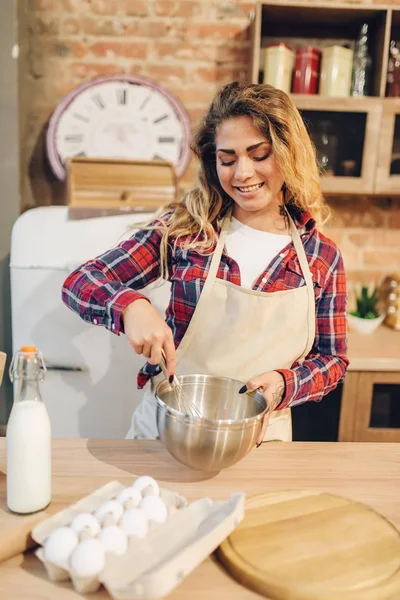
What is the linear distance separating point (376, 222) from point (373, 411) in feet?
3.04

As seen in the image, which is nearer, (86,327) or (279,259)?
(279,259)

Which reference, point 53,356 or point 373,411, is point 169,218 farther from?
point 373,411

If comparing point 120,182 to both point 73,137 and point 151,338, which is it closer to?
point 73,137

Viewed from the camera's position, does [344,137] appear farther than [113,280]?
Yes

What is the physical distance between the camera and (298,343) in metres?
1.41

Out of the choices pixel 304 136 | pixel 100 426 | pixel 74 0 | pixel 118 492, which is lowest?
pixel 100 426

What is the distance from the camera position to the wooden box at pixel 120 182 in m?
2.32

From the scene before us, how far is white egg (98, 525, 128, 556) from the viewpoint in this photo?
2.38 feet

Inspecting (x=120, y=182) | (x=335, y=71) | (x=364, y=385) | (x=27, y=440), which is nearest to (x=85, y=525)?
(x=27, y=440)

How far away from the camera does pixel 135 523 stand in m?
0.76

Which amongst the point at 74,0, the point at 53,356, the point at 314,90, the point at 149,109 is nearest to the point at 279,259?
the point at 53,356

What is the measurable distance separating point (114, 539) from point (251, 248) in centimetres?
87

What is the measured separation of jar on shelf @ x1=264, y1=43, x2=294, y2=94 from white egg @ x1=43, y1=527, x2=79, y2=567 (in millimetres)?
1955

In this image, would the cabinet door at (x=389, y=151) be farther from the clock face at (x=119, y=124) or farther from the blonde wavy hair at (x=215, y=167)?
the blonde wavy hair at (x=215, y=167)
